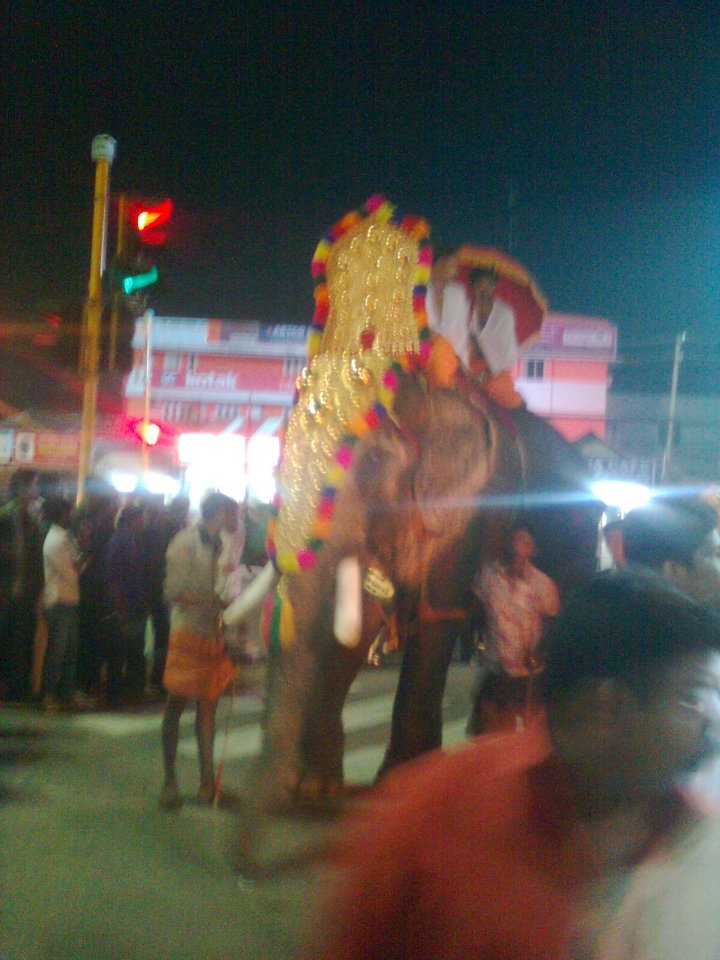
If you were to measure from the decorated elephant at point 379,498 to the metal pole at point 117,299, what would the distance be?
3399 mm

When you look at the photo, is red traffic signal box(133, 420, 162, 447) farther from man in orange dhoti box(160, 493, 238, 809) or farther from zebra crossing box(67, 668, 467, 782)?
man in orange dhoti box(160, 493, 238, 809)

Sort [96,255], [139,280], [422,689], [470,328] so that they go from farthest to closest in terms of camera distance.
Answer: [96,255], [139,280], [422,689], [470,328]

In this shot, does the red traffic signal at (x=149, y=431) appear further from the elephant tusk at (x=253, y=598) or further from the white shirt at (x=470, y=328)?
the white shirt at (x=470, y=328)

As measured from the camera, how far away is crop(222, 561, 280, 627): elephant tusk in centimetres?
433

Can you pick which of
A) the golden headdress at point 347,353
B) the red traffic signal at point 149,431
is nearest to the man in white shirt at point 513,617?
the golden headdress at point 347,353

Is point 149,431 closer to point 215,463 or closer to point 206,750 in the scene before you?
point 215,463

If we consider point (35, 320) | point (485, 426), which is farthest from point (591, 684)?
point (35, 320)

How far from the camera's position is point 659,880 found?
4.67 ft

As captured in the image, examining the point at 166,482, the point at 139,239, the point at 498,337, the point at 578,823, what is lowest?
the point at 166,482

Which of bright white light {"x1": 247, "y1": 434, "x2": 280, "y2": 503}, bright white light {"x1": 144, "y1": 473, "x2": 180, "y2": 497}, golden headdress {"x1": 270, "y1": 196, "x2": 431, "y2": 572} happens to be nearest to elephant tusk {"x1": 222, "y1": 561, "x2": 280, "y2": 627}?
golden headdress {"x1": 270, "y1": 196, "x2": 431, "y2": 572}

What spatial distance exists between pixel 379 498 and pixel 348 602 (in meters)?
0.43

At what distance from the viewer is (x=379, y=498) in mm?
4062

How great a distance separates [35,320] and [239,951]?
6293 millimetres

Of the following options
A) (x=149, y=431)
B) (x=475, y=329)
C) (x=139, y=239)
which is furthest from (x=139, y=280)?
(x=149, y=431)
